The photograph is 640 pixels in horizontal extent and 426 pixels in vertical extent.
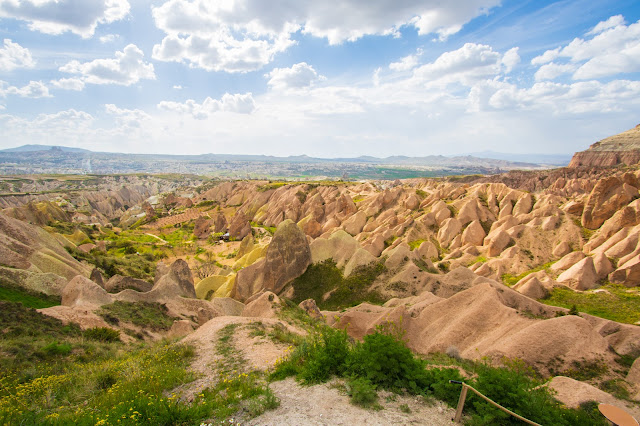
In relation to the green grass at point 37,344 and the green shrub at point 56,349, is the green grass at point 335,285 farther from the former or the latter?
the green shrub at point 56,349

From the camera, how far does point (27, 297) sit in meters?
20.5

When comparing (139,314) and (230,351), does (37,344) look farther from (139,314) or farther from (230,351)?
(230,351)

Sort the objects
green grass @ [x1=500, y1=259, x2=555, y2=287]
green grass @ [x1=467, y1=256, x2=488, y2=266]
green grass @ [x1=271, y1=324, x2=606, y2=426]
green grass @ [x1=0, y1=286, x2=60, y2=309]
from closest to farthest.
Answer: green grass @ [x1=271, y1=324, x2=606, y2=426]
green grass @ [x1=0, y1=286, x2=60, y2=309]
green grass @ [x1=500, y1=259, x2=555, y2=287]
green grass @ [x1=467, y1=256, x2=488, y2=266]

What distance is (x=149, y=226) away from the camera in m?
89.9

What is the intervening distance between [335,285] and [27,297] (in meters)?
23.3

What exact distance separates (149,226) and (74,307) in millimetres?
78674

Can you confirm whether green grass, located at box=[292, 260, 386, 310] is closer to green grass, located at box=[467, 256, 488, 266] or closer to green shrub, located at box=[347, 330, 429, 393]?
green shrub, located at box=[347, 330, 429, 393]

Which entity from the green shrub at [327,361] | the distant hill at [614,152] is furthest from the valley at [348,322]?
the distant hill at [614,152]

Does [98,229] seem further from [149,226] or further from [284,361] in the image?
[284,361]

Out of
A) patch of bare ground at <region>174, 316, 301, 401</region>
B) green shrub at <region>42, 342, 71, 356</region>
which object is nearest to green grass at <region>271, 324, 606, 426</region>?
patch of bare ground at <region>174, 316, 301, 401</region>

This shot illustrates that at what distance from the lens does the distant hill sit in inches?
5172

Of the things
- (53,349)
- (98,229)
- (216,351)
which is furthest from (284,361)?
(98,229)

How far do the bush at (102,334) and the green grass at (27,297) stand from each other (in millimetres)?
5995

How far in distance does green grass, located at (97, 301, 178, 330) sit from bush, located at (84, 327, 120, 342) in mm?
1930
